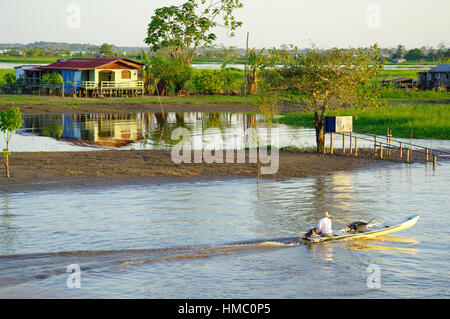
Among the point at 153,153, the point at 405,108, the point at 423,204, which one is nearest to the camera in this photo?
the point at 423,204

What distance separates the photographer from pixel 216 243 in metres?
20.4

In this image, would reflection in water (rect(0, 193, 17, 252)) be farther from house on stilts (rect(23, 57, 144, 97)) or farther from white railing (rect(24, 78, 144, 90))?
white railing (rect(24, 78, 144, 90))

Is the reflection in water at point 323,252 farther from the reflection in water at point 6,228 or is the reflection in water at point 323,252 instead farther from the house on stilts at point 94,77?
the house on stilts at point 94,77

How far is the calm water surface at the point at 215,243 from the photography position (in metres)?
17.1

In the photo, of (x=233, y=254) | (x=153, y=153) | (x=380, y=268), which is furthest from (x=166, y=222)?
(x=153, y=153)

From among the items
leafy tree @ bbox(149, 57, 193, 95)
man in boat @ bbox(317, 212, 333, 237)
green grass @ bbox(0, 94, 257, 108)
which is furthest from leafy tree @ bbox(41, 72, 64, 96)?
man in boat @ bbox(317, 212, 333, 237)

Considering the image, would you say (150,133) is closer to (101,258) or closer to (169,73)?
(101,258)

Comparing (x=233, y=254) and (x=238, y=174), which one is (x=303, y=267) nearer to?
(x=233, y=254)

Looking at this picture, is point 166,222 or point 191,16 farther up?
point 191,16

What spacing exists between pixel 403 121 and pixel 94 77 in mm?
36852

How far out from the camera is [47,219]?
22609mm

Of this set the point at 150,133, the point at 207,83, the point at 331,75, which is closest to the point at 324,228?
the point at 331,75
